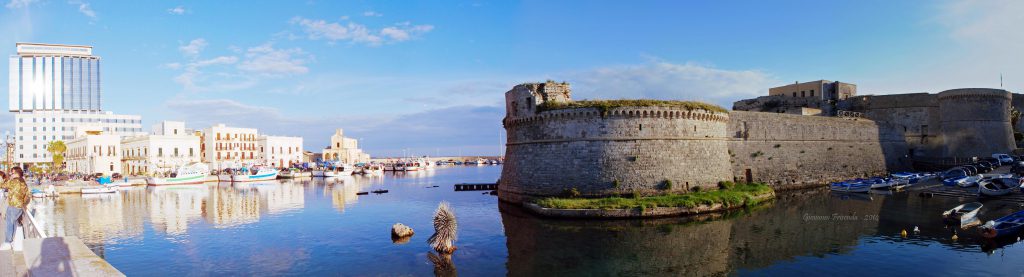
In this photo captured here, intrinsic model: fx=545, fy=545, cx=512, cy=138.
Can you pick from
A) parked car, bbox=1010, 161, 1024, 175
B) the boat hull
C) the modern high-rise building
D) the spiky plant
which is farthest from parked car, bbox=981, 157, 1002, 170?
the modern high-rise building

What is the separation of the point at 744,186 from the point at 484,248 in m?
19.4

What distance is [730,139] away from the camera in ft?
121

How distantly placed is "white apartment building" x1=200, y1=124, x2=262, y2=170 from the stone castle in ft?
216

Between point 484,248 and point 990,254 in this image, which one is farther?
point 484,248

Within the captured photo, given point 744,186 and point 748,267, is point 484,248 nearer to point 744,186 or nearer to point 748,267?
point 748,267

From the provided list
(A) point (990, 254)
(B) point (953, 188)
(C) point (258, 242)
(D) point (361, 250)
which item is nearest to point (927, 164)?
(B) point (953, 188)

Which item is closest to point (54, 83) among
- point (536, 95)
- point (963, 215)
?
point (536, 95)

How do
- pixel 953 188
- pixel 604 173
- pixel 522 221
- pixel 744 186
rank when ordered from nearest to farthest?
1. pixel 522 221
2. pixel 604 173
3. pixel 744 186
4. pixel 953 188

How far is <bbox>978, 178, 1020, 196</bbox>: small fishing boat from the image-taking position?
31.5 metres

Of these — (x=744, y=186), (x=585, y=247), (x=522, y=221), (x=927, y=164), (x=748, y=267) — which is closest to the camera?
(x=748, y=267)

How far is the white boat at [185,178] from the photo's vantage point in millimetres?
60941

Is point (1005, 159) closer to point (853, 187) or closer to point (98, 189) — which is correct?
point (853, 187)

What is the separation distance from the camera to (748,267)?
1734cm

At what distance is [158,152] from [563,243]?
7535 centimetres
